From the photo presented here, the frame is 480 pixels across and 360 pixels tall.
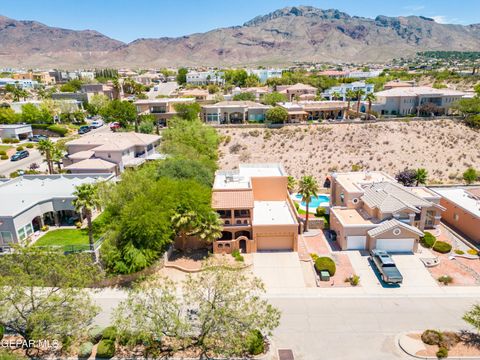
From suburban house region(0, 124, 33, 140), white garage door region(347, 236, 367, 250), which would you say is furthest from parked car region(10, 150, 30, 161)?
white garage door region(347, 236, 367, 250)

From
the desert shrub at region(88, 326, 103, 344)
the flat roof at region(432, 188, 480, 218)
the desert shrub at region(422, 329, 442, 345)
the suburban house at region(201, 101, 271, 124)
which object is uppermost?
the suburban house at region(201, 101, 271, 124)

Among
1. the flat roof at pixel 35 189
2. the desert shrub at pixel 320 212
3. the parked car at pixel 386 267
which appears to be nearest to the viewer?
the parked car at pixel 386 267

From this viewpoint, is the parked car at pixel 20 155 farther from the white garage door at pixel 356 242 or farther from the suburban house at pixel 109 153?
the white garage door at pixel 356 242

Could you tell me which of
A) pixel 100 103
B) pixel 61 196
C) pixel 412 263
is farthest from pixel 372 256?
pixel 100 103

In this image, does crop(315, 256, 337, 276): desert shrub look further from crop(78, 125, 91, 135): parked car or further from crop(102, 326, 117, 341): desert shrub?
crop(78, 125, 91, 135): parked car

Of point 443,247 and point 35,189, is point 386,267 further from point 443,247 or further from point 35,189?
point 35,189

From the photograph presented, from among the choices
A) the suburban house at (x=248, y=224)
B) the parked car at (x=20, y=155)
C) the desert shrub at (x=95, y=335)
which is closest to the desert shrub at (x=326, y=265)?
the suburban house at (x=248, y=224)

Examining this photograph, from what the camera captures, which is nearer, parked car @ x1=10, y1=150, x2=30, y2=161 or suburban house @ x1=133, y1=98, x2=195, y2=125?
parked car @ x1=10, y1=150, x2=30, y2=161
